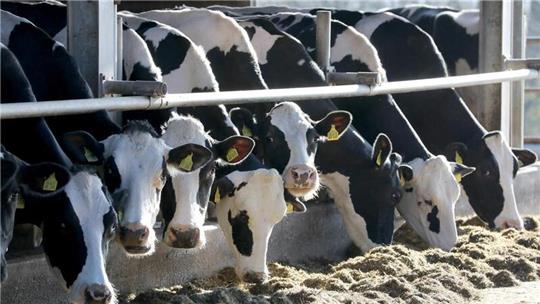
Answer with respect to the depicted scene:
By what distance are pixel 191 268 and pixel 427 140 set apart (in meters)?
4.04

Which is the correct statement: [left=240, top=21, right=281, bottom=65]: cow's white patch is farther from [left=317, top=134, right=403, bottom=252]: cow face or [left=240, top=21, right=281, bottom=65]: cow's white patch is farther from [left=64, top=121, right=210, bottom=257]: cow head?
[left=64, top=121, right=210, bottom=257]: cow head

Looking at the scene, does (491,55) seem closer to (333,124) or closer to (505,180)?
(505,180)

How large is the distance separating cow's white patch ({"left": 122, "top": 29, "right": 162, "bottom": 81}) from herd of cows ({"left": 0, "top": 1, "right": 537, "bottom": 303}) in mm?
11

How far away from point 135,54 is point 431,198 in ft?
8.84

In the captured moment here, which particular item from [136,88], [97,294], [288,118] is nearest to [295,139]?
[288,118]

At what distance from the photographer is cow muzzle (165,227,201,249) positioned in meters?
7.82

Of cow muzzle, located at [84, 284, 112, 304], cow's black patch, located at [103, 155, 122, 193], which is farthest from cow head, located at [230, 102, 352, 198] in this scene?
cow muzzle, located at [84, 284, 112, 304]

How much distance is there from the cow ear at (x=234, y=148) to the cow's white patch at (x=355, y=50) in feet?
10.3

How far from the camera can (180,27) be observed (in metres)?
10.8

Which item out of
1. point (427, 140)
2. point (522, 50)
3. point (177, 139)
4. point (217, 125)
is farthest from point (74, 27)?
point (522, 50)

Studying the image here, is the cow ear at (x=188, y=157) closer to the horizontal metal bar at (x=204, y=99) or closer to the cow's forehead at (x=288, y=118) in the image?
the horizontal metal bar at (x=204, y=99)

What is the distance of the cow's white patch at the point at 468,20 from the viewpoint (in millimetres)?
14883

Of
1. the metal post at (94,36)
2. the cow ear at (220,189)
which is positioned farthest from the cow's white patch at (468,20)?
the metal post at (94,36)

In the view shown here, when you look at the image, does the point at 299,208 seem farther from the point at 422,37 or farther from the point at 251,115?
the point at 422,37
